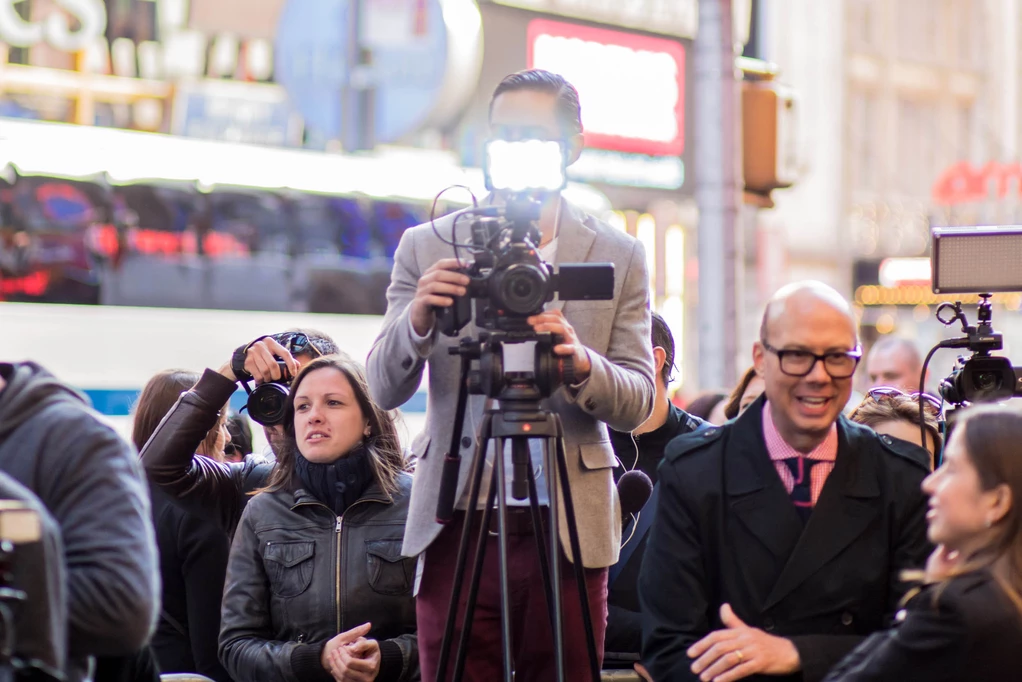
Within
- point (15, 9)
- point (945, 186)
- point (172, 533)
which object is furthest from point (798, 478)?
point (945, 186)

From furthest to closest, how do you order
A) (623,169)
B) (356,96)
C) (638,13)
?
1. (638,13)
2. (623,169)
3. (356,96)

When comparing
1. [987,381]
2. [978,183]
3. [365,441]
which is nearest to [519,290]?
[365,441]

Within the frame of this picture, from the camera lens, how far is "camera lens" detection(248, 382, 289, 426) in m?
4.60

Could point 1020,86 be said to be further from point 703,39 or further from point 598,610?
point 598,610

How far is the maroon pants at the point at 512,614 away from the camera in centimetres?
349

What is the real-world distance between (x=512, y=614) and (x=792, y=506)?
0.72 meters

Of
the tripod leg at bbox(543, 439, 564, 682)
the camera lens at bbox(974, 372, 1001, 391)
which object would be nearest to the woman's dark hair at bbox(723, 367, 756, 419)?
the camera lens at bbox(974, 372, 1001, 391)

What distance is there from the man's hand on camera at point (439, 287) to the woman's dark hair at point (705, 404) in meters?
3.54

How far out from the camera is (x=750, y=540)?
3486 mm

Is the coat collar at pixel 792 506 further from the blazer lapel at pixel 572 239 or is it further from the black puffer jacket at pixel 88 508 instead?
the black puffer jacket at pixel 88 508

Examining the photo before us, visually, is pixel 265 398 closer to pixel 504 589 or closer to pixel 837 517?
pixel 504 589

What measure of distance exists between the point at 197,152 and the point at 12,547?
28.8ft

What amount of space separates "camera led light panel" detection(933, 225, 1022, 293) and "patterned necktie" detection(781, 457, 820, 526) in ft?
2.69

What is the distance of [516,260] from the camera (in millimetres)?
3254
